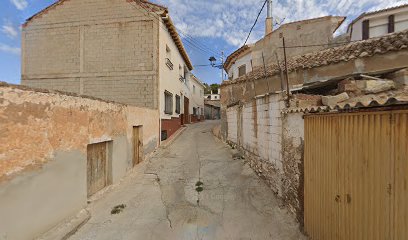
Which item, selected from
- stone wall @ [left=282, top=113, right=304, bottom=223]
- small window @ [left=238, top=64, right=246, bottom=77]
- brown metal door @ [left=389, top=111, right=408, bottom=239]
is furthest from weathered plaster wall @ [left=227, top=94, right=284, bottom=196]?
small window @ [left=238, top=64, right=246, bottom=77]

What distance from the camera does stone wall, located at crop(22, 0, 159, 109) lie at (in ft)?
37.7

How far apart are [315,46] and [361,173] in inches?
506

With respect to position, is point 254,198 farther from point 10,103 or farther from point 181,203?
point 10,103

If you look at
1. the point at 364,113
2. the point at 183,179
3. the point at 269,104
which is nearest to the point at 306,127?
the point at 364,113

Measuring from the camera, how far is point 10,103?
11.4 ft

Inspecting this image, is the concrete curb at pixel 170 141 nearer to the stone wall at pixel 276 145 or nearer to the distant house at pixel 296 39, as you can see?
the stone wall at pixel 276 145

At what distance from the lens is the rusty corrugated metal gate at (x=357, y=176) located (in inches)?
90.4

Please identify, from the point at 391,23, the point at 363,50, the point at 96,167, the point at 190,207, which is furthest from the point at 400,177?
the point at 391,23

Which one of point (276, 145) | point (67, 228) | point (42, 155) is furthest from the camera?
point (276, 145)

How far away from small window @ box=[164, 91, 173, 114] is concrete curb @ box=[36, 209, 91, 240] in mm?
8323

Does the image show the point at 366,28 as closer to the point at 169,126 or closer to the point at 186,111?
the point at 169,126

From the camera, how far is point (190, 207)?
553 centimetres

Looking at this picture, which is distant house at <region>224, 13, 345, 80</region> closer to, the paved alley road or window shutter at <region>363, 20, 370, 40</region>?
window shutter at <region>363, 20, 370, 40</region>

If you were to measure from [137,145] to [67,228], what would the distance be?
4.82 metres
